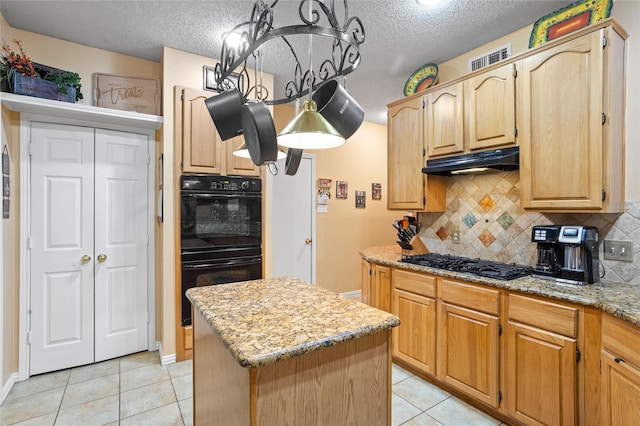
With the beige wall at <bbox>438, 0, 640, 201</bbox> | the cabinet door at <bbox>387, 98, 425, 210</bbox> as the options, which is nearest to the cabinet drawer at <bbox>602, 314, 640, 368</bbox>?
the beige wall at <bbox>438, 0, 640, 201</bbox>

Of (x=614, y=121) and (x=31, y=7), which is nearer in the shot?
(x=614, y=121)

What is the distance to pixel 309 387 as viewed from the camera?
1186 millimetres

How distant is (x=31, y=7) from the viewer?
90.0 inches

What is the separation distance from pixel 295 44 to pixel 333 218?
2.50 meters

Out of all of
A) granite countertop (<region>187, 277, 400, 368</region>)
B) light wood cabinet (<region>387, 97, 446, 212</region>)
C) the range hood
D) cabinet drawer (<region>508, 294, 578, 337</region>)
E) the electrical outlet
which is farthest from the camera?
light wood cabinet (<region>387, 97, 446, 212</region>)

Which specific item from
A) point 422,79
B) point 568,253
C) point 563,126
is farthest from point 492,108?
point 568,253

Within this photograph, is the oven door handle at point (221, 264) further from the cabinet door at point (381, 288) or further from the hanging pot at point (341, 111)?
the hanging pot at point (341, 111)

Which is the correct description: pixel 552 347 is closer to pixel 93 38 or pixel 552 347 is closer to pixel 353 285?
pixel 353 285

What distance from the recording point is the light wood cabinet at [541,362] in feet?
5.67

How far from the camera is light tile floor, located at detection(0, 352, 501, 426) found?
214cm

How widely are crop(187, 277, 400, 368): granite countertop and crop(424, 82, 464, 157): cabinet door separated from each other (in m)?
1.65

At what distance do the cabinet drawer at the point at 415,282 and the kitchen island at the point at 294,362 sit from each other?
105cm

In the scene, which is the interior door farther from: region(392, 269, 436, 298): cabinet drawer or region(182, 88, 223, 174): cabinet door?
region(392, 269, 436, 298): cabinet drawer

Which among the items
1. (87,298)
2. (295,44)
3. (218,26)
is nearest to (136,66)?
(218,26)
